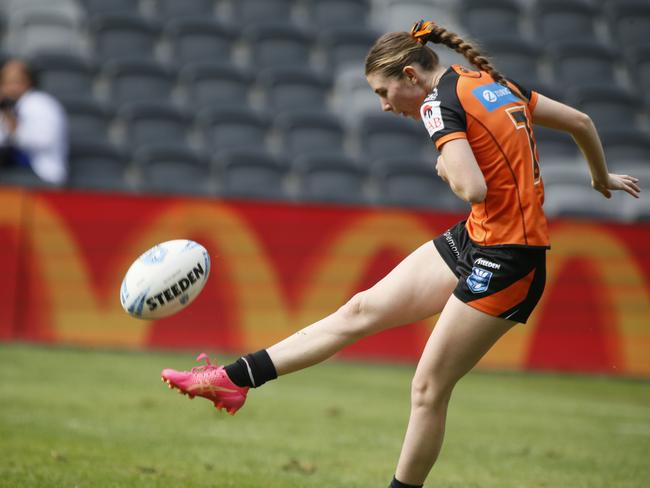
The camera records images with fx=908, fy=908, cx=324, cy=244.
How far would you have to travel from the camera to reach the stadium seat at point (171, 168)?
1184 centimetres

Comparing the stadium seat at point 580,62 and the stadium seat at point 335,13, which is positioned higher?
the stadium seat at point 335,13

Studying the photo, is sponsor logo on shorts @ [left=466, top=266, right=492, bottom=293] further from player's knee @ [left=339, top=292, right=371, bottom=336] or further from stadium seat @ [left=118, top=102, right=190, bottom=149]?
stadium seat @ [left=118, top=102, right=190, bottom=149]

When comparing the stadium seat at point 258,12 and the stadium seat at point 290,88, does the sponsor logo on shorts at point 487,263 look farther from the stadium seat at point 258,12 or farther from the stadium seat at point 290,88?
the stadium seat at point 258,12

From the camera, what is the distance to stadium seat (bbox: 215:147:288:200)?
11992 mm

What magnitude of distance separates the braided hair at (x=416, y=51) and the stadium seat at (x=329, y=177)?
320 inches

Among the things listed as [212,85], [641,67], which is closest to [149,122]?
[212,85]

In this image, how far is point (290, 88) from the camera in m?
13.6

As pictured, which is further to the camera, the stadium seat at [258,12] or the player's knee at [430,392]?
the stadium seat at [258,12]

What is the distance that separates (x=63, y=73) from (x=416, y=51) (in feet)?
32.0

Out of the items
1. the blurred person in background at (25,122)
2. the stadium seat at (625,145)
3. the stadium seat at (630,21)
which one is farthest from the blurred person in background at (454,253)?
the stadium seat at (630,21)

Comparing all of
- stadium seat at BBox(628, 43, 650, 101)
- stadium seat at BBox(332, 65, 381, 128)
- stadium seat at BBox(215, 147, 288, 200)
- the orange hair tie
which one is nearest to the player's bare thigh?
the orange hair tie

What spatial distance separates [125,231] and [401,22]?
23.9 ft

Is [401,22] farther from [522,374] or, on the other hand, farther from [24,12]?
[522,374]

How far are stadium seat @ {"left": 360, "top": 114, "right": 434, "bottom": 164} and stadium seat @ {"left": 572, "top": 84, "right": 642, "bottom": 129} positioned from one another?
291 centimetres
